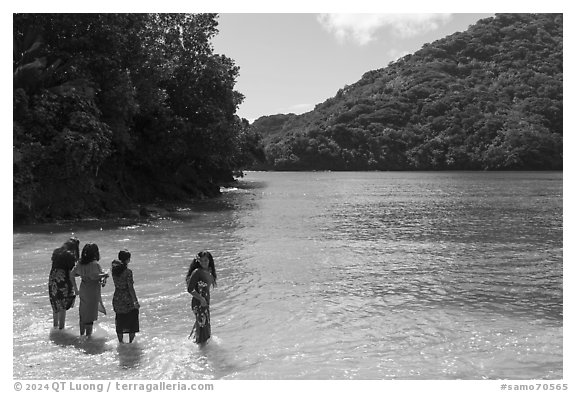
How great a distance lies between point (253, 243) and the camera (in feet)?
75.1

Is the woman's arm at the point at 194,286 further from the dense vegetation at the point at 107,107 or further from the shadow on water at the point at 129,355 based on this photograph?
the dense vegetation at the point at 107,107

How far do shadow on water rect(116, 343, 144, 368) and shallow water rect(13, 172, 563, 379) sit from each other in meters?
0.03

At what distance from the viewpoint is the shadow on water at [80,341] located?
29.7 ft

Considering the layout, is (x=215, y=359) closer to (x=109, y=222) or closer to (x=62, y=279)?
(x=62, y=279)

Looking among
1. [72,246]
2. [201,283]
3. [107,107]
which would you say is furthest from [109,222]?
[201,283]

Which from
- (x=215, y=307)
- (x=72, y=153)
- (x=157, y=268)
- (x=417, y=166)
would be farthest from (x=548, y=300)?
(x=417, y=166)

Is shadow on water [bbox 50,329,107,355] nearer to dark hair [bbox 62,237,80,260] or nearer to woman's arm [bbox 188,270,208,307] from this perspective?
dark hair [bbox 62,237,80,260]

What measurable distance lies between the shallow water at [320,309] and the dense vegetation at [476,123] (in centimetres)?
14095

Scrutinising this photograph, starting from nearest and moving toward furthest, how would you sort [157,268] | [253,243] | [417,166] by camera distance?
1. [157,268]
2. [253,243]
3. [417,166]

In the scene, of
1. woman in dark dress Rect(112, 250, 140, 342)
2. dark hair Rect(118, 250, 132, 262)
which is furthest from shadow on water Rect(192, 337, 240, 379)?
dark hair Rect(118, 250, 132, 262)

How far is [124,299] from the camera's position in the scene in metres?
9.11

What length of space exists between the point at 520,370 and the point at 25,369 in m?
8.28

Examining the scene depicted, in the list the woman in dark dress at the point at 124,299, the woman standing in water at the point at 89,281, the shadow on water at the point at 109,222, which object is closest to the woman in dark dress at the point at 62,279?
the woman standing in water at the point at 89,281
